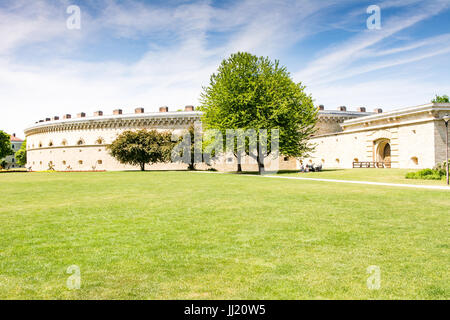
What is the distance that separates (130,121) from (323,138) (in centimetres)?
3452

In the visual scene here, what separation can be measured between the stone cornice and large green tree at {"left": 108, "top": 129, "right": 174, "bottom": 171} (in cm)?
512

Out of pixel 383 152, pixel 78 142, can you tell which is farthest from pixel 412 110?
pixel 78 142

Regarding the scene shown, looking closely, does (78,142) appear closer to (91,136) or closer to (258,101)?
(91,136)

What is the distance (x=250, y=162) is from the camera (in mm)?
57219

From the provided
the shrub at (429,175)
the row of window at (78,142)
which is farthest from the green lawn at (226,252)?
the row of window at (78,142)

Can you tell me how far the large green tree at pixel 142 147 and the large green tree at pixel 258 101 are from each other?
18.7m

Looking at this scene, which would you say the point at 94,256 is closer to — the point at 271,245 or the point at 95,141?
the point at 271,245

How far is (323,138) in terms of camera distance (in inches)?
1902

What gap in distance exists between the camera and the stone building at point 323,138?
103ft

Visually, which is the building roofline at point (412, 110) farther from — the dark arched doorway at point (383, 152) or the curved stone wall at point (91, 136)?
the curved stone wall at point (91, 136)

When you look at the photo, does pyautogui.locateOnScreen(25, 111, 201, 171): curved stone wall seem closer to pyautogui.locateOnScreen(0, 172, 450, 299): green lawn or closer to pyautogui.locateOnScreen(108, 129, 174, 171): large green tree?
pyautogui.locateOnScreen(108, 129, 174, 171): large green tree

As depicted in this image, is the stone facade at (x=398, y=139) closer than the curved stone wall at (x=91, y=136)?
Yes

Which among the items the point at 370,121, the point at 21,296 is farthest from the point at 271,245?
the point at 370,121

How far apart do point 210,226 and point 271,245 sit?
210 cm
